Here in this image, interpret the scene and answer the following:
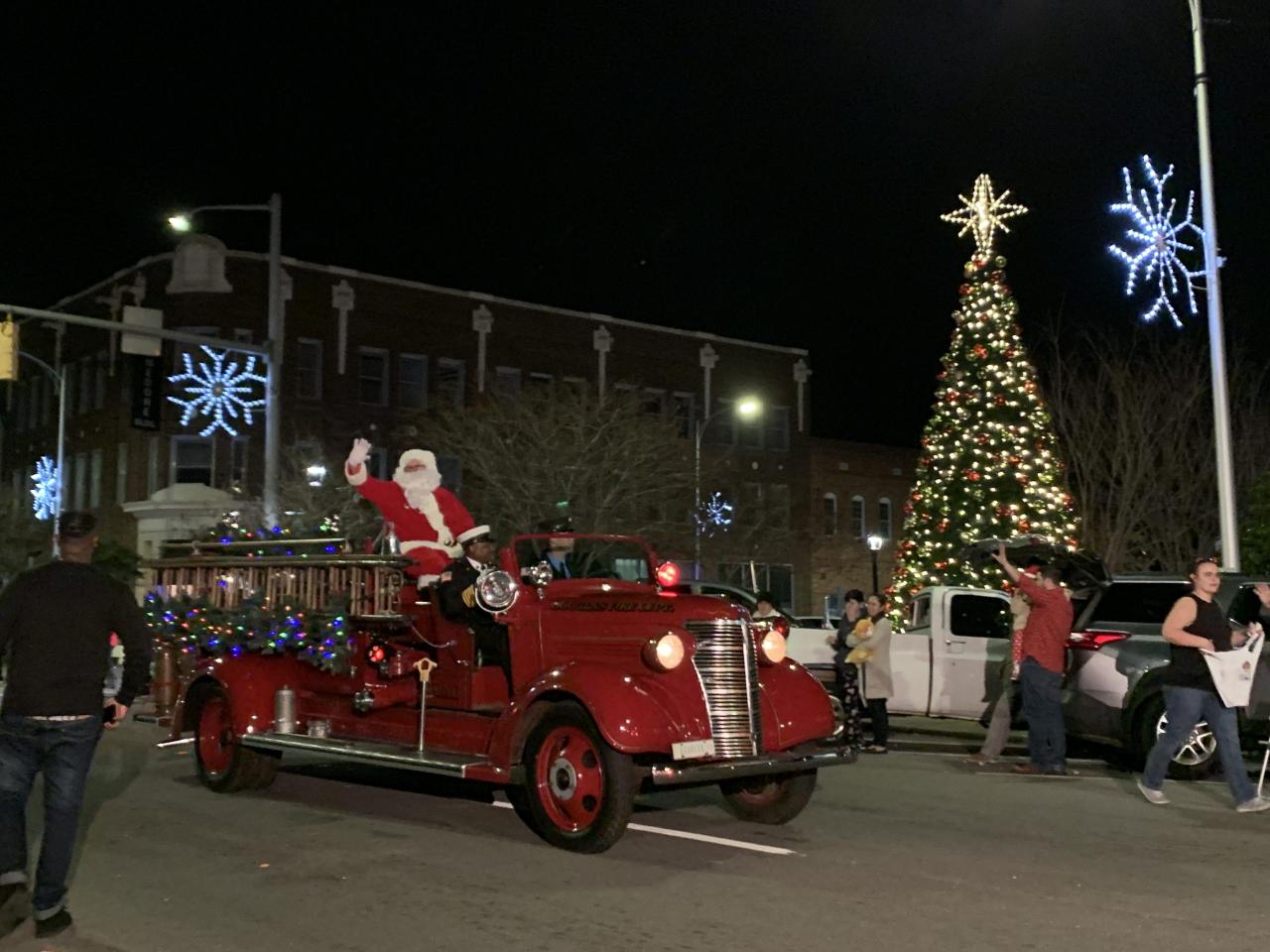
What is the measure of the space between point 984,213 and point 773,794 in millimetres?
18922

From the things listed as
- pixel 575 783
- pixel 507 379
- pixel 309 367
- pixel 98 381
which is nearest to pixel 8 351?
pixel 575 783

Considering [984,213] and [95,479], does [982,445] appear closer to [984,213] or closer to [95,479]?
[984,213]

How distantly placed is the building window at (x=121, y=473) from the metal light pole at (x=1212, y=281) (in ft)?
104

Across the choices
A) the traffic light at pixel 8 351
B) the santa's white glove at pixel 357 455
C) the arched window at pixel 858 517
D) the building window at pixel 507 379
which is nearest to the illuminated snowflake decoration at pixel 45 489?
the building window at pixel 507 379

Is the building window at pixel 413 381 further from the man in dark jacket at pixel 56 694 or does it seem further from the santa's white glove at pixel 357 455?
the man in dark jacket at pixel 56 694

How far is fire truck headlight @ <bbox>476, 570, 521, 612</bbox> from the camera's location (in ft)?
29.3

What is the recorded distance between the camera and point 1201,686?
979 centimetres

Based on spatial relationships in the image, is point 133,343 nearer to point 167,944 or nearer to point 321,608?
point 321,608

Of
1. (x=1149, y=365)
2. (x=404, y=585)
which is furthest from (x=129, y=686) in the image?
(x=1149, y=365)

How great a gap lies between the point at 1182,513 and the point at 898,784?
20.0 meters

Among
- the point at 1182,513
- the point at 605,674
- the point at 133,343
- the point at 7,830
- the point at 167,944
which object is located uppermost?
the point at 133,343

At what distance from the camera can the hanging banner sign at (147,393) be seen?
31.5 metres

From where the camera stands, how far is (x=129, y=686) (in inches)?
249

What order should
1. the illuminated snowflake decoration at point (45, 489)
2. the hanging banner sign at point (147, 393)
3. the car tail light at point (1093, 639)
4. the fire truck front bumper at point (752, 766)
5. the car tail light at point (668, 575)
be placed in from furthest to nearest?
the illuminated snowflake decoration at point (45, 489) < the hanging banner sign at point (147, 393) < the car tail light at point (1093, 639) < the car tail light at point (668, 575) < the fire truck front bumper at point (752, 766)
